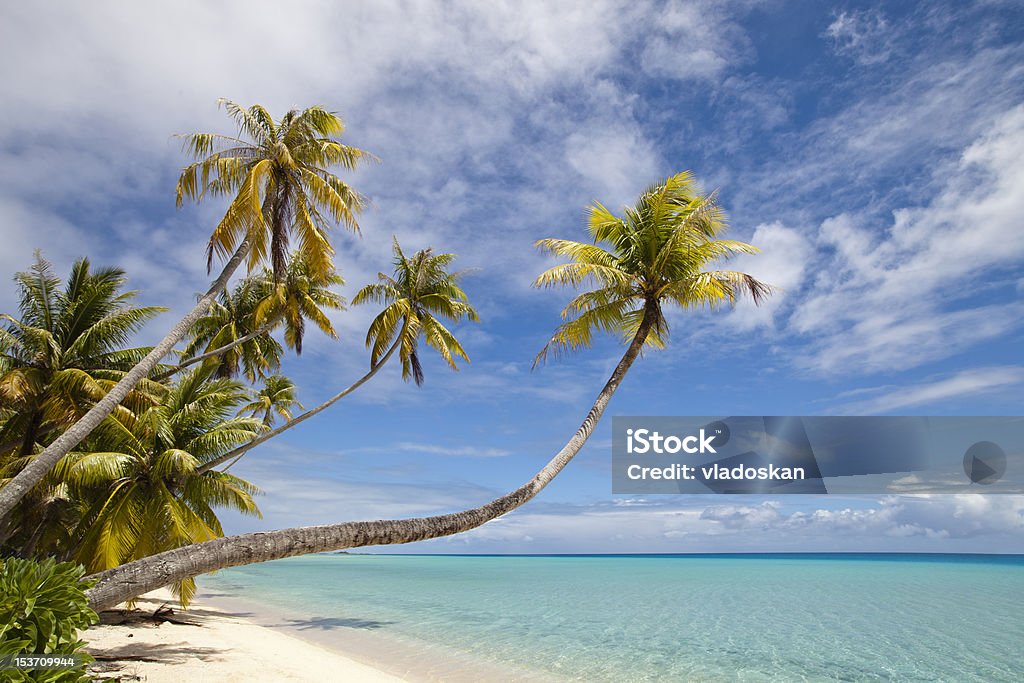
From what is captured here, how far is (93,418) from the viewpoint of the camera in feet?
29.9

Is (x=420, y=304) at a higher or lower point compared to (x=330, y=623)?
higher

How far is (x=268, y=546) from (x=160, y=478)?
376 inches

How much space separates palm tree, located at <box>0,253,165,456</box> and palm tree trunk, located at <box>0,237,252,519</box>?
3267 millimetres

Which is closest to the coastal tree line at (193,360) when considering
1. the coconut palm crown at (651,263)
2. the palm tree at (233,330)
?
the coconut palm crown at (651,263)

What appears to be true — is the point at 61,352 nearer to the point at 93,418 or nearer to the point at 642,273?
the point at 93,418

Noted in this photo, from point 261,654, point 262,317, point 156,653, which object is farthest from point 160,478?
point 262,317

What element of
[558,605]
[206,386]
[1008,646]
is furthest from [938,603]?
[206,386]

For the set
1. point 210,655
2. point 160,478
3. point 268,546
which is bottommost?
point 210,655

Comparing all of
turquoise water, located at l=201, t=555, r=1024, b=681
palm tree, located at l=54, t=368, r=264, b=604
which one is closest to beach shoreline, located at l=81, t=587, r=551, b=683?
turquoise water, located at l=201, t=555, r=1024, b=681

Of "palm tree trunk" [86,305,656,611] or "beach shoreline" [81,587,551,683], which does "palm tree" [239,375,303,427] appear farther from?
"palm tree trunk" [86,305,656,611]

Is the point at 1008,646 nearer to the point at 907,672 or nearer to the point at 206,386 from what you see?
the point at 907,672

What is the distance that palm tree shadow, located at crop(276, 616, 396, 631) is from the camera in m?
18.9

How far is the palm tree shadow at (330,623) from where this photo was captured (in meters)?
18.9

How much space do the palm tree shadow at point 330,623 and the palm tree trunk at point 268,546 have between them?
1457cm
